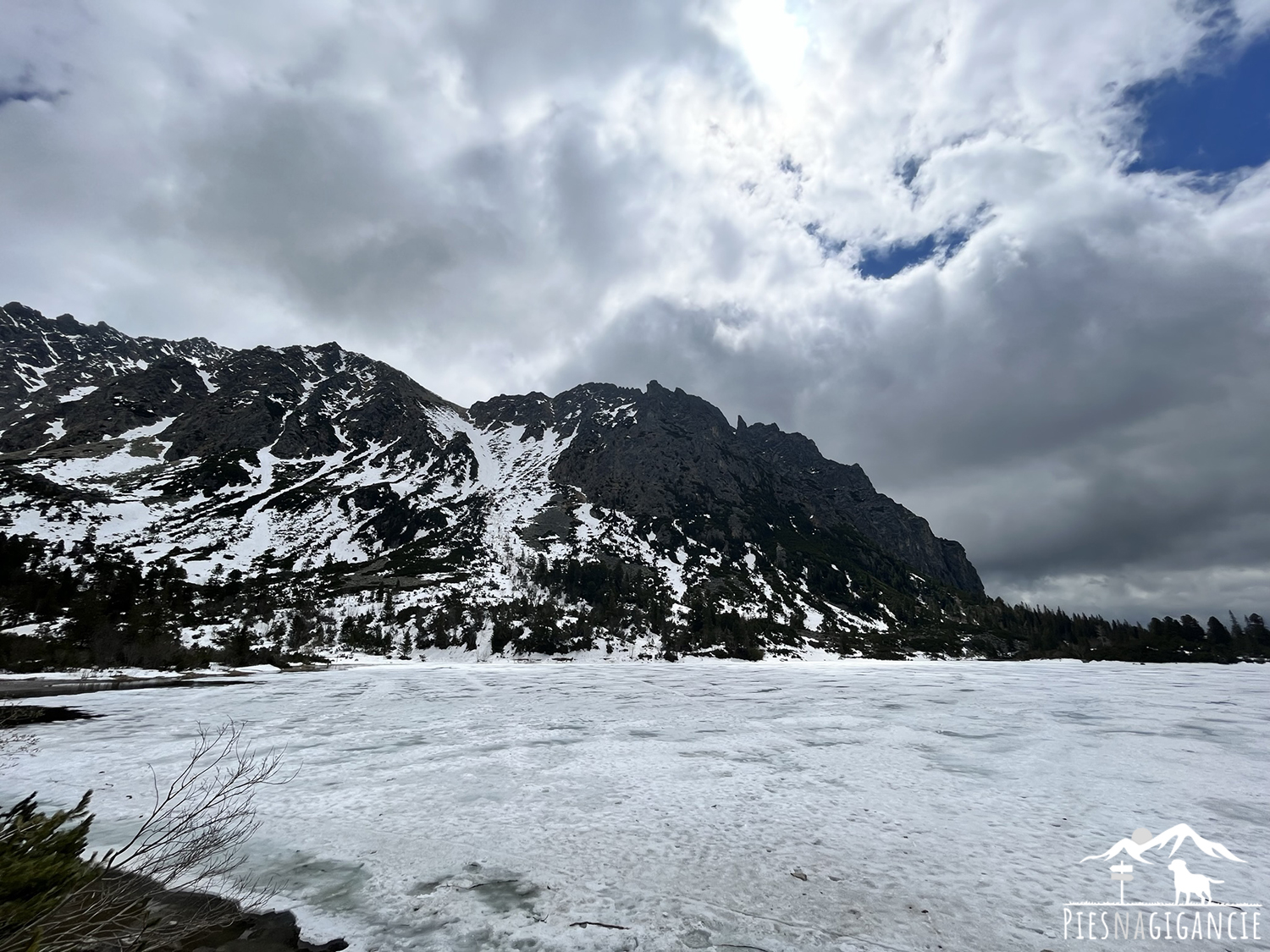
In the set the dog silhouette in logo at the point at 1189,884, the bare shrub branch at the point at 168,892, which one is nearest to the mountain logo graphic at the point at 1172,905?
the dog silhouette in logo at the point at 1189,884

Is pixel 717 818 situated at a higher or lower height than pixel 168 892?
higher

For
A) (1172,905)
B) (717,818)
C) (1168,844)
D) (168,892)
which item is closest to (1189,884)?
(1172,905)

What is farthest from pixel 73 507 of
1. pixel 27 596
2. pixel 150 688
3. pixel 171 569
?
pixel 150 688

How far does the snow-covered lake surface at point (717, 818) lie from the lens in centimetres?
799

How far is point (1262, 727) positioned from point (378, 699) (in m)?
48.2

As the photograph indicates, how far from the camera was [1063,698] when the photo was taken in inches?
1465

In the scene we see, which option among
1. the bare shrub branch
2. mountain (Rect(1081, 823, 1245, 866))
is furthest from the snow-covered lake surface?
the bare shrub branch

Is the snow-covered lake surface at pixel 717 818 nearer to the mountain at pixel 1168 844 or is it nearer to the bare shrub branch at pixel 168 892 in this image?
the mountain at pixel 1168 844

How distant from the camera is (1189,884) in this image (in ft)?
28.9

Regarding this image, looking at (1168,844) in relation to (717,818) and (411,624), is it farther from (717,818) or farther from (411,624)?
(411,624)

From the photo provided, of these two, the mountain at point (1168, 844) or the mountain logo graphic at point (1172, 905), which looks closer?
the mountain logo graphic at point (1172, 905)

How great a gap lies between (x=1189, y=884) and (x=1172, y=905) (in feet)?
3.40

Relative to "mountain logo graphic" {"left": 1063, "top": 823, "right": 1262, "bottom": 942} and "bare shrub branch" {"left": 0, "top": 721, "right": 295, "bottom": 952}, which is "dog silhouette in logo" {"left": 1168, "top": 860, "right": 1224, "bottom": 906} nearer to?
"mountain logo graphic" {"left": 1063, "top": 823, "right": 1262, "bottom": 942}

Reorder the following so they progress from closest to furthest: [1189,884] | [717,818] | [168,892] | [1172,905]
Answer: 1. [1172,905]
2. [168,892]
3. [1189,884]
4. [717,818]
